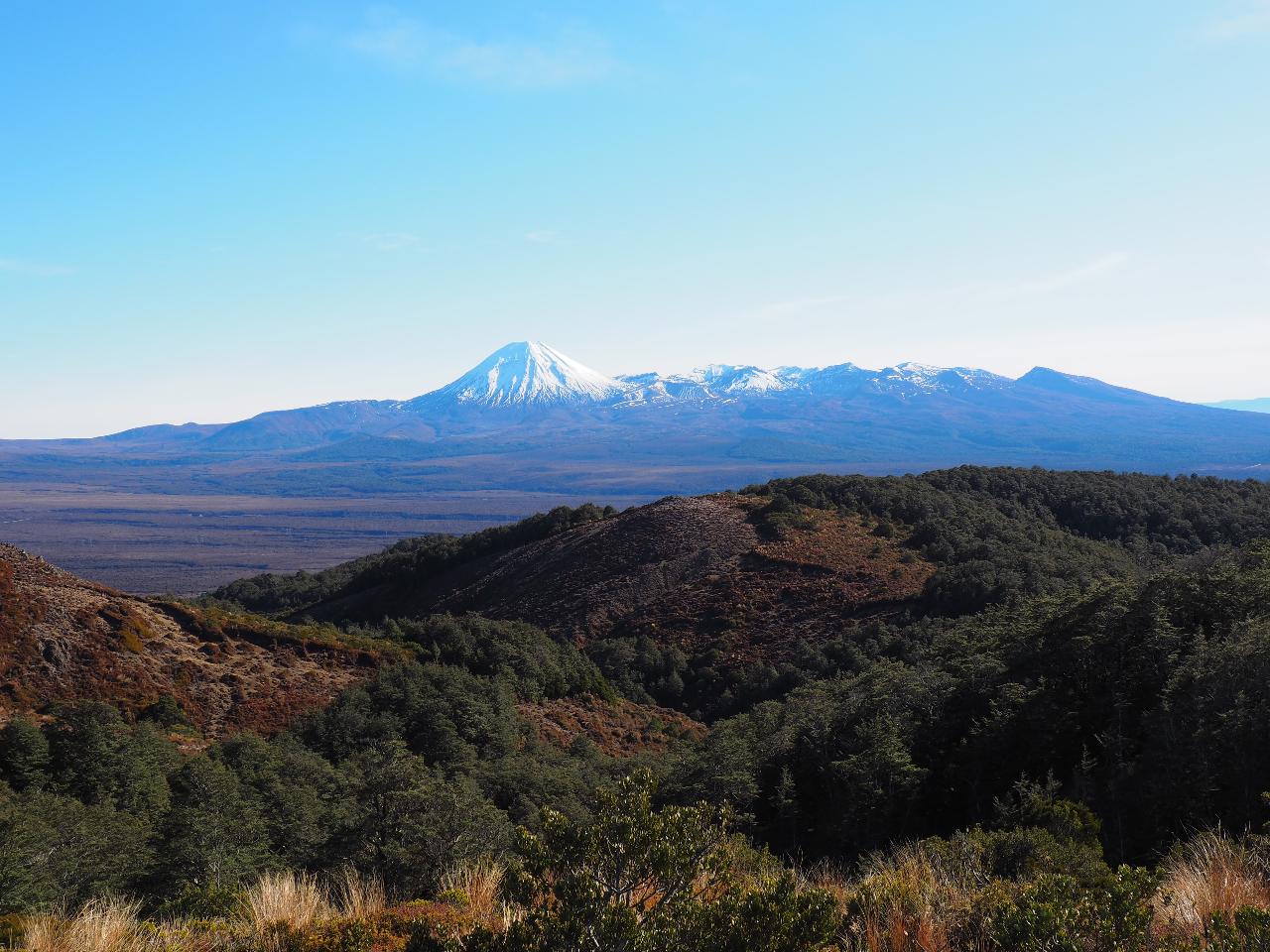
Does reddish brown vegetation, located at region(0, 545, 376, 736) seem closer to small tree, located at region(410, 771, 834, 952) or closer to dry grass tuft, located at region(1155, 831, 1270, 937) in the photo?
small tree, located at region(410, 771, 834, 952)

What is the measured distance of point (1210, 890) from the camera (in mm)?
6320

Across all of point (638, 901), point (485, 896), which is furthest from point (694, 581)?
point (638, 901)

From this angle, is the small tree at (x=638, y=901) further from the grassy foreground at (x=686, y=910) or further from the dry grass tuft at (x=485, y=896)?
the dry grass tuft at (x=485, y=896)

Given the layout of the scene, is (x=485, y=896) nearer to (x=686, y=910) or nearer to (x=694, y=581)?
(x=686, y=910)

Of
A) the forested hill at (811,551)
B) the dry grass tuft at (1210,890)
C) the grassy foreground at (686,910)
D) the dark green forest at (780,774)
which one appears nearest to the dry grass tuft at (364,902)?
the grassy foreground at (686,910)

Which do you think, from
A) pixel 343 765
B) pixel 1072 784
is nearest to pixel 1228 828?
pixel 1072 784

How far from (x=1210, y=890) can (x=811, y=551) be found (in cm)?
4287

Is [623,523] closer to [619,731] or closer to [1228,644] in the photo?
[619,731]

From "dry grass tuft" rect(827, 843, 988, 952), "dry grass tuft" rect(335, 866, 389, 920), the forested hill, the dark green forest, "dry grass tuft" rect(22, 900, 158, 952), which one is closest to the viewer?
"dry grass tuft" rect(22, 900, 158, 952)

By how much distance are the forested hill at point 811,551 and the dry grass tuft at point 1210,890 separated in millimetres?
35031

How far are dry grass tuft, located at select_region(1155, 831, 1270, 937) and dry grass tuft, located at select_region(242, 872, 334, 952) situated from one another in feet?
21.7

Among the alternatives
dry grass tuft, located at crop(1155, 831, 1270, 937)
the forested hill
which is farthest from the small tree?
the forested hill

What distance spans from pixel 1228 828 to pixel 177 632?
28.8 meters

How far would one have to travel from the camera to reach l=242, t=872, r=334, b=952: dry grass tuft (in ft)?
20.1
